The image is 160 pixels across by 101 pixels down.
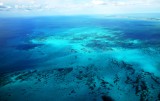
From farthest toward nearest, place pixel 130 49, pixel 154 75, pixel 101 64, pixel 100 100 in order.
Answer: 1. pixel 130 49
2. pixel 101 64
3. pixel 154 75
4. pixel 100 100

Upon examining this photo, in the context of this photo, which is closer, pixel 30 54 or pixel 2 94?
pixel 2 94

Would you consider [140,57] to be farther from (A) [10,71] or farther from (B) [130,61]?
(A) [10,71]

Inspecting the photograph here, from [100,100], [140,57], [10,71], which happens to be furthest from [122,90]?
[10,71]

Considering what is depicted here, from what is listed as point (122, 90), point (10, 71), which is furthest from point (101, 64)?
point (10, 71)

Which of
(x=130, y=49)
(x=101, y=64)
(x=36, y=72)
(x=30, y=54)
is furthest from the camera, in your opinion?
(x=130, y=49)

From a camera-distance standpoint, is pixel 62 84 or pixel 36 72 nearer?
pixel 62 84

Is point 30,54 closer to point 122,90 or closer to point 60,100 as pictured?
point 60,100

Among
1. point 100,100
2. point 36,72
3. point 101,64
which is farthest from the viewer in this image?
point 101,64

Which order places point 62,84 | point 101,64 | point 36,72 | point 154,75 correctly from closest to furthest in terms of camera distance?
point 62,84 → point 154,75 → point 36,72 → point 101,64
